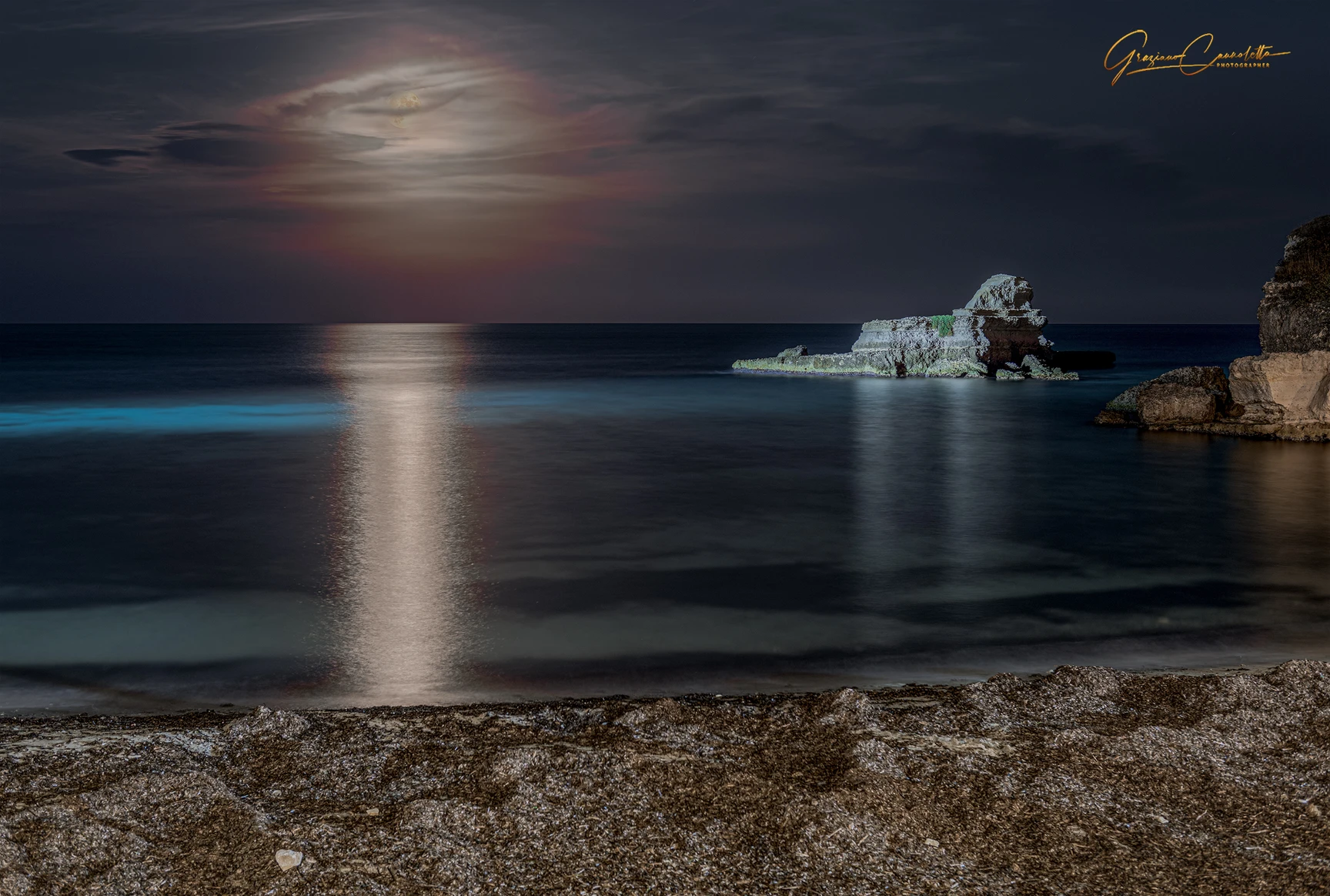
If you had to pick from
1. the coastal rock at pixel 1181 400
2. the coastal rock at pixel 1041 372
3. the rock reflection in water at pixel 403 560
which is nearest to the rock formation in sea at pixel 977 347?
the coastal rock at pixel 1041 372

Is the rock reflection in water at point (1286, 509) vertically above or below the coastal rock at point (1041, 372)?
below

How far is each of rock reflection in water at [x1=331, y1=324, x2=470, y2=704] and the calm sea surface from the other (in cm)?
5

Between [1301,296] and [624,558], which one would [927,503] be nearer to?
[624,558]

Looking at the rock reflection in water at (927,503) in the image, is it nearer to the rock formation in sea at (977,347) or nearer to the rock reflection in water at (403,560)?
the rock reflection in water at (403,560)

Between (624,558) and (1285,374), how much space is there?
1595cm

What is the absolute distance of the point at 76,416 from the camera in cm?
2802

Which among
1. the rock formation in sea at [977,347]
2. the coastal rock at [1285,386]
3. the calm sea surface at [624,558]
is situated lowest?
the calm sea surface at [624,558]

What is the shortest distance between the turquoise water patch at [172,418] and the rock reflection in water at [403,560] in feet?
8.05

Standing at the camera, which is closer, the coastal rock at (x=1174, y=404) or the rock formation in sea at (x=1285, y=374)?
the rock formation in sea at (x=1285, y=374)

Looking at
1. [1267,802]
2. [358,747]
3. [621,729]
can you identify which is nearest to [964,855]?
[1267,802]

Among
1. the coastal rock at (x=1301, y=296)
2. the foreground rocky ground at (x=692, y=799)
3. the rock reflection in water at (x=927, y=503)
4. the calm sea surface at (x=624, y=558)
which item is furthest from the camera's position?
the coastal rock at (x=1301, y=296)

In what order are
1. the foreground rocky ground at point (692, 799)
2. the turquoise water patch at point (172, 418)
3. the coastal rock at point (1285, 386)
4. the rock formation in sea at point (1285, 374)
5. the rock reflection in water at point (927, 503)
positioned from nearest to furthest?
the foreground rocky ground at point (692, 799) → the rock reflection in water at point (927, 503) → the coastal rock at point (1285, 386) → the rock formation in sea at point (1285, 374) → the turquoise water patch at point (172, 418)

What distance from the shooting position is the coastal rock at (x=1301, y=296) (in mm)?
20203

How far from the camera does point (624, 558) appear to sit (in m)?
10.8
